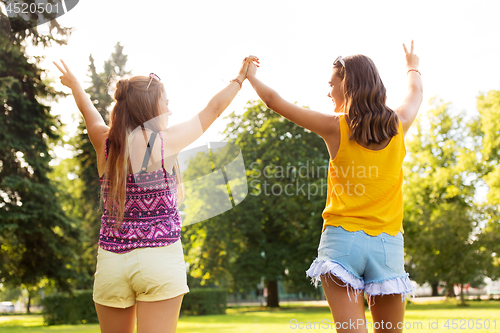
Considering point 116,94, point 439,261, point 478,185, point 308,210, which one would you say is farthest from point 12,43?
point 478,185

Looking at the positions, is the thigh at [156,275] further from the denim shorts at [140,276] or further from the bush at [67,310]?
the bush at [67,310]

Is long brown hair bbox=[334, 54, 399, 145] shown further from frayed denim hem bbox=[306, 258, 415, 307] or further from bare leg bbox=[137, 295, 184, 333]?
bare leg bbox=[137, 295, 184, 333]

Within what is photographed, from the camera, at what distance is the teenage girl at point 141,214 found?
6.31 ft

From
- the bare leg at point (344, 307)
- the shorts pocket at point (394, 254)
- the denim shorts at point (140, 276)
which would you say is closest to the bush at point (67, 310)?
the denim shorts at point (140, 276)

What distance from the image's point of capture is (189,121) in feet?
6.88

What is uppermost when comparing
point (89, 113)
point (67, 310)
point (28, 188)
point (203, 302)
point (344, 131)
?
point (28, 188)

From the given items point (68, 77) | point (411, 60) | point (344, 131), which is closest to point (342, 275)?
point (344, 131)

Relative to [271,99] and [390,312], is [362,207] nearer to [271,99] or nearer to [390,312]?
[390,312]

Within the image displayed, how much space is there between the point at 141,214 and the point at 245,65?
1135 mm

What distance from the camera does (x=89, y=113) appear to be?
8.02ft

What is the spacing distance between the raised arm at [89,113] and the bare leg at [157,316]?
851mm

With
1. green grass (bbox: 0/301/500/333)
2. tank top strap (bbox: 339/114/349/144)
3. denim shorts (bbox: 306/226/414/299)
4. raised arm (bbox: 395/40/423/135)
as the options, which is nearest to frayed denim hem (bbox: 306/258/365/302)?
denim shorts (bbox: 306/226/414/299)

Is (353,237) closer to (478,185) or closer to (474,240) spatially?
(474,240)

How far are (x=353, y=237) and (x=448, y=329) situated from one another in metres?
9.93
